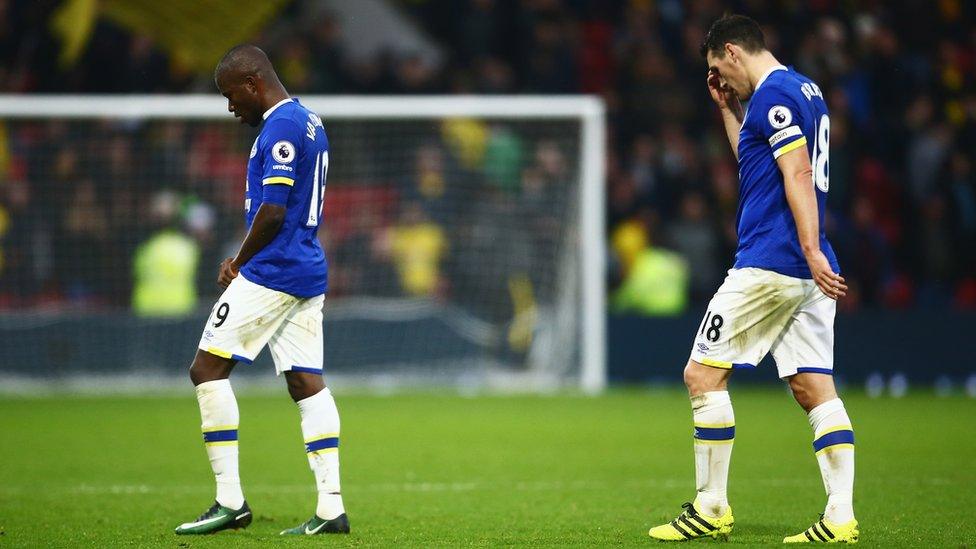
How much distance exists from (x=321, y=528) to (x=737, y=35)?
110 inches

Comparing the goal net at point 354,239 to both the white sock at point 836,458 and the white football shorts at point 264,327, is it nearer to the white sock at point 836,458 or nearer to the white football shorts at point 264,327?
the white football shorts at point 264,327

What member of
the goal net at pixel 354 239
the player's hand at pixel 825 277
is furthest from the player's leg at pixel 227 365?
the goal net at pixel 354 239

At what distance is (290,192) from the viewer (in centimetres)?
589

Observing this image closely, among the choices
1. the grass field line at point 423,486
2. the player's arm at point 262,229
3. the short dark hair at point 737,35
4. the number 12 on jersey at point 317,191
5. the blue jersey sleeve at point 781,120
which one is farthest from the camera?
the grass field line at point 423,486

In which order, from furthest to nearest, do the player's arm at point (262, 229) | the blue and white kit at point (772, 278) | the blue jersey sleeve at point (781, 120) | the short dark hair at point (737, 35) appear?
the player's arm at point (262, 229), the short dark hair at point (737, 35), the blue and white kit at point (772, 278), the blue jersey sleeve at point (781, 120)

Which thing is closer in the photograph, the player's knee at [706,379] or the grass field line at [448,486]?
the player's knee at [706,379]

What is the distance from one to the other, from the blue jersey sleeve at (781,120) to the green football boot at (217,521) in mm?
2842

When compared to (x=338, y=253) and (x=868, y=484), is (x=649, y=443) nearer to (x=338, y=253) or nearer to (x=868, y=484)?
(x=868, y=484)

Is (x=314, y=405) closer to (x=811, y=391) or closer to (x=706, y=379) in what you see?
(x=706, y=379)

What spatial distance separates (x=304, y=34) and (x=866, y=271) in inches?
327

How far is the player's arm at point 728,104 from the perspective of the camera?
5.77 meters

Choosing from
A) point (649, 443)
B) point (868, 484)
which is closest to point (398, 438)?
point (649, 443)

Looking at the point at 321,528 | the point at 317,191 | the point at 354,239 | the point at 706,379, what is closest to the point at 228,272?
the point at 317,191

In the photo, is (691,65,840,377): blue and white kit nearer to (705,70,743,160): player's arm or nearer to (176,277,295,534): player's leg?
(705,70,743,160): player's arm
